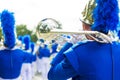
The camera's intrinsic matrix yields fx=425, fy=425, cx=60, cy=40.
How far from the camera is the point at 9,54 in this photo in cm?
710

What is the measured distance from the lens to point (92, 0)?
3094 millimetres

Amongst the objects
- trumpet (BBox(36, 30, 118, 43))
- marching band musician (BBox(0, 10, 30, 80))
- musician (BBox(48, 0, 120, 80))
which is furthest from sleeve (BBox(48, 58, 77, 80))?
marching band musician (BBox(0, 10, 30, 80))

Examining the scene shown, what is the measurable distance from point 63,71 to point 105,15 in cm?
48

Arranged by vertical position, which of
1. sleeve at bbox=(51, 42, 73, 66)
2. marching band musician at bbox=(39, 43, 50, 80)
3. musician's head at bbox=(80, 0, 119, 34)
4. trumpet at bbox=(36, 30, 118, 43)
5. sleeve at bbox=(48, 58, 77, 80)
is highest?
musician's head at bbox=(80, 0, 119, 34)

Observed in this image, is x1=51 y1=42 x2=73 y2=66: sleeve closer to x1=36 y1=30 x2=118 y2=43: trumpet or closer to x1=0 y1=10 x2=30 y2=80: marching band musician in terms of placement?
x1=36 y1=30 x2=118 y2=43: trumpet

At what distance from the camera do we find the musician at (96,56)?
2.87 metres

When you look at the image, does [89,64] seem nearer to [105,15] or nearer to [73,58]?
[73,58]

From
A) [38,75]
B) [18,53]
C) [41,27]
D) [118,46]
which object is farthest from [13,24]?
[38,75]

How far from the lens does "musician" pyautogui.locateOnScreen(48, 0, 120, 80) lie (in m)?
2.87

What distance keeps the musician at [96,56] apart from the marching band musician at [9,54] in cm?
412

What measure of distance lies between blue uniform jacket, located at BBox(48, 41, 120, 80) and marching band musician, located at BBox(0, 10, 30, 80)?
412 cm

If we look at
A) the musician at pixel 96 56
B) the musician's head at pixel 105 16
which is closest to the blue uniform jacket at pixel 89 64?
the musician at pixel 96 56

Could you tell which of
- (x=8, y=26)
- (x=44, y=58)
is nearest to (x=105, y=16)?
(x=8, y=26)

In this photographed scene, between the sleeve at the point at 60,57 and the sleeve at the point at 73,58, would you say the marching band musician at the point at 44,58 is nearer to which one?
the sleeve at the point at 60,57
